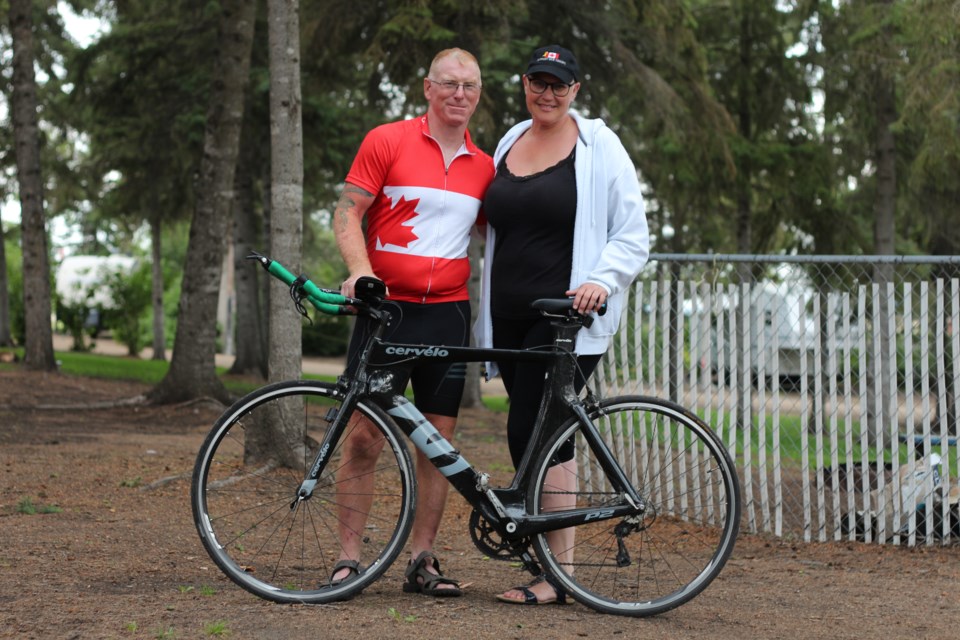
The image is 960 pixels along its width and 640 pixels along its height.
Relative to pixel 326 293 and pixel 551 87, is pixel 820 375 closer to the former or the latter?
pixel 551 87

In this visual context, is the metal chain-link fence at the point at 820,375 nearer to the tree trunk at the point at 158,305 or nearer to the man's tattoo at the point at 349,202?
the man's tattoo at the point at 349,202

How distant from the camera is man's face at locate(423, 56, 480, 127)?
14.7 ft

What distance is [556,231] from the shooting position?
4516 mm

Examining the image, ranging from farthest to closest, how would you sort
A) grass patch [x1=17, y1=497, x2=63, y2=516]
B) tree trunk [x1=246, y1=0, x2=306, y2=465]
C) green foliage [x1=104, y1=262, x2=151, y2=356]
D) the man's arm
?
green foliage [x1=104, y1=262, x2=151, y2=356]
tree trunk [x1=246, y1=0, x2=306, y2=465]
grass patch [x1=17, y1=497, x2=63, y2=516]
the man's arm

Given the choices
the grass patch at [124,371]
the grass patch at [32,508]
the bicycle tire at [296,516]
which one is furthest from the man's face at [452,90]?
the grass patch at [124,371]

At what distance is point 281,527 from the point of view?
5.14 metres

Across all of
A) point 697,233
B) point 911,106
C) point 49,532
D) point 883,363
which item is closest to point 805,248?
point 697,233

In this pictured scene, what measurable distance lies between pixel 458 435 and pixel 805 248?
758 centimetres

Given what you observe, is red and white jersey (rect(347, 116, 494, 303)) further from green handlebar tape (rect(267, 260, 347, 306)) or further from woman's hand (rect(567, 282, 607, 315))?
woman's hand (rect(567, 282, 607, 315))

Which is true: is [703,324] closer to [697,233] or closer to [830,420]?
[830,420]

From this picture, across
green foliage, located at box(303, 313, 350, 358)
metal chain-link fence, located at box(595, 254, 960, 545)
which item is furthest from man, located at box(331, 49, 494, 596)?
green foliage, located at box(303, 313, 350, 358)

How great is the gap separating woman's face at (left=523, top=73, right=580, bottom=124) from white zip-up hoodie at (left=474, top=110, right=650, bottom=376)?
125 mm

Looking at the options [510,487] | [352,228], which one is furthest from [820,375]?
[352,228]

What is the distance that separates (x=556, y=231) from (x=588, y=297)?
0.33 metres
